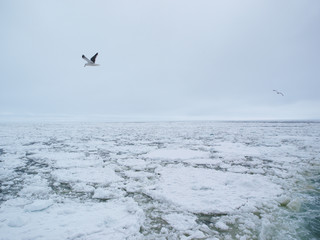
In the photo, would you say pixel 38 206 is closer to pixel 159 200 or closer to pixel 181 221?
pixel 159 200

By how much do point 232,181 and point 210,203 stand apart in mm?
836

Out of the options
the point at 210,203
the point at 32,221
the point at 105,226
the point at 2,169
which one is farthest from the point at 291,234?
the point at 2,169

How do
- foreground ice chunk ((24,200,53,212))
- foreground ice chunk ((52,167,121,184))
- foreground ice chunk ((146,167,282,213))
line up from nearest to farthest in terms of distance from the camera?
foreground ice chunk ((24,200,53,212)), foreground ice chunk ((146,167,282,213)), foreground ice chunk ((52,167,121,184))

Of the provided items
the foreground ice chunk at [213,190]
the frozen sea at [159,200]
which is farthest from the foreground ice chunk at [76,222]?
the foreground ice chunk at [213,190]

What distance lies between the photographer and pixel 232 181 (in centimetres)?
292

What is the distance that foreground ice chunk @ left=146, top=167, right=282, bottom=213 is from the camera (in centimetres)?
223

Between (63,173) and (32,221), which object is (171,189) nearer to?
(32,221)

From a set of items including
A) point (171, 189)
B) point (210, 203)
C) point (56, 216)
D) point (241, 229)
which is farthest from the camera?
point (171, 189)

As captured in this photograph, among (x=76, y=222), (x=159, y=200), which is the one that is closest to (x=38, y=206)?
(x=76, y=222)

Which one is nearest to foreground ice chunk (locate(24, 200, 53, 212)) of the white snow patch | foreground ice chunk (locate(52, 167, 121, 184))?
foreground ice chunk (locate(52, 167, 121, 184))

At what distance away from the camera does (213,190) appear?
261cm

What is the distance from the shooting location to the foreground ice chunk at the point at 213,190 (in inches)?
87.9

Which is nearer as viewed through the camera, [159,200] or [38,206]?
[38,206]

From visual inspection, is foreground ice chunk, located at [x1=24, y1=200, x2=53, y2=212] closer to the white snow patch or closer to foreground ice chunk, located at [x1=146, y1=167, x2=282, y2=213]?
foreground ice chunk, located at [x1=146, y1=167, x2=282, y2=213]
